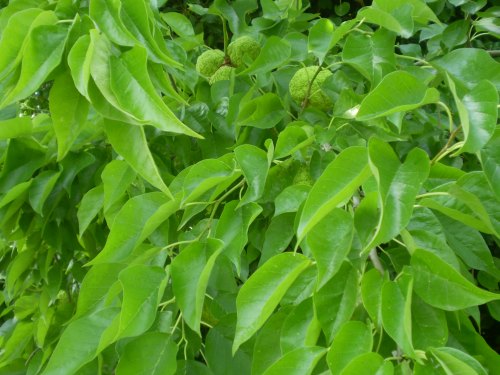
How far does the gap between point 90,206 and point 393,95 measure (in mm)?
492

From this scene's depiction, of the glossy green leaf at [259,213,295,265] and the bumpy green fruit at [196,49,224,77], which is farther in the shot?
the bumpy green fruit at [196,49,224,77]

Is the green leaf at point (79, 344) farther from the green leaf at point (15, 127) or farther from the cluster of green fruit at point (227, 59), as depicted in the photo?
the cluster of green fruit at point (227, 59)

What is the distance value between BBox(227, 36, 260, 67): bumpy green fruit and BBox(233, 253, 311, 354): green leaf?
59 cm

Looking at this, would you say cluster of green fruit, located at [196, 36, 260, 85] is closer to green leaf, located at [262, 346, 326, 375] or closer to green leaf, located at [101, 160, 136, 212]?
green leaf, located at [101, 160, 136, 212]

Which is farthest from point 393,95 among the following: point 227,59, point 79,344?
point 227,59

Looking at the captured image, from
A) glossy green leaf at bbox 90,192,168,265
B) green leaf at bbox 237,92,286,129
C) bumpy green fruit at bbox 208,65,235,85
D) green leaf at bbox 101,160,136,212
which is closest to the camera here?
glossy green leaf at bbox 90,192,168,265

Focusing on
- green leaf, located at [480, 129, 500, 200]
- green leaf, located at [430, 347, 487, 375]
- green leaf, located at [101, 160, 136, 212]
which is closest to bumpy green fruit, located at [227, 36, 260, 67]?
green leaf, located at [101, 160, 136, 212]

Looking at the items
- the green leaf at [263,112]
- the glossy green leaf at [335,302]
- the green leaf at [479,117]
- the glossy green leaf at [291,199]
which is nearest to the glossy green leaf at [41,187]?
the green leaf at [263,112]

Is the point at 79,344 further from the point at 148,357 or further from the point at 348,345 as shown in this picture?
the point at 348,345

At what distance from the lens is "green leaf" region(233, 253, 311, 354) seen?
570 mm

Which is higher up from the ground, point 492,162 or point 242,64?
point 492,162

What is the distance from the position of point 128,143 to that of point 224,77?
55 cm

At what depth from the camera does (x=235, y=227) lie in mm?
714

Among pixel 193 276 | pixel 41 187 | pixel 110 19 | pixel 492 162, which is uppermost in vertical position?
pixel 110 19
